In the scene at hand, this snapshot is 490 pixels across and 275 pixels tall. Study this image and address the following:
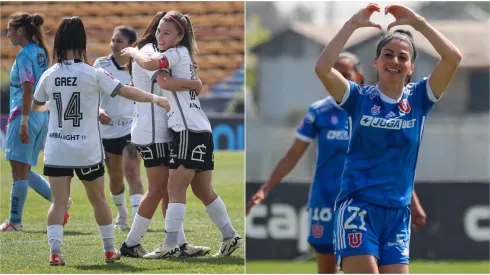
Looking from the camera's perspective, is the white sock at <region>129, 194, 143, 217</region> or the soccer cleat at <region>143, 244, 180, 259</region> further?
the white sock at <region>129, 194, 143, 217</region>

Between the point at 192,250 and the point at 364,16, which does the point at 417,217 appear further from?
the point at 364,16

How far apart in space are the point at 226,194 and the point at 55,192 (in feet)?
6.53

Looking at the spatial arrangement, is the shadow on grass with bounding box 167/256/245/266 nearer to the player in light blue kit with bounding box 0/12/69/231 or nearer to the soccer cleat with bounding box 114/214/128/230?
the soccer cleat with bounding box 114/214/128/230

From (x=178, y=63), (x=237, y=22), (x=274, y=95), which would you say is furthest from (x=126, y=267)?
(x=274, y=95)

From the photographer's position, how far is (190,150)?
6.16 metres

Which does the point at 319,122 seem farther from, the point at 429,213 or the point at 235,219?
the point at 429,213

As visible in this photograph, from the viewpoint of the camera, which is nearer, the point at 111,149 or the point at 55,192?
the point at 55,192

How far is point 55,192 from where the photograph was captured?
593 centimetres

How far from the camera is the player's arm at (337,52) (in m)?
4.71

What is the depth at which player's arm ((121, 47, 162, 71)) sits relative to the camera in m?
5.90

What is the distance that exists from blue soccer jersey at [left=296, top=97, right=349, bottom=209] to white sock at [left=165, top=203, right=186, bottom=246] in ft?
3.40

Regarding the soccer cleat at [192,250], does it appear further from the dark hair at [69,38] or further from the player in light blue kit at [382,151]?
the player in light blue kit at [382,151]

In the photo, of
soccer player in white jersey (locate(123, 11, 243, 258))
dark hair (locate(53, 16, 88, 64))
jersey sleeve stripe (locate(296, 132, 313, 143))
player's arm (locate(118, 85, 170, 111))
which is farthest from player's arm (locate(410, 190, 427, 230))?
dark hair (locate(53, 16, 88, 64))

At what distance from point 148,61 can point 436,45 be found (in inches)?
73.2
